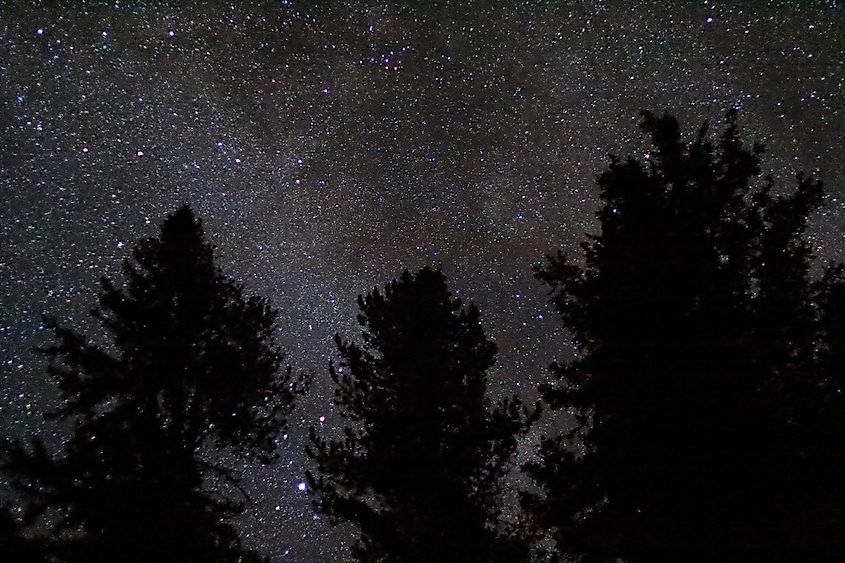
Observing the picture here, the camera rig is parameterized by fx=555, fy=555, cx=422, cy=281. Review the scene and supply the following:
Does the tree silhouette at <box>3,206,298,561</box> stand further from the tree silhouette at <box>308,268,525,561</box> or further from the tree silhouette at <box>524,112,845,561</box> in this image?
the tree silhouette at <box>524,112,845,561</box>

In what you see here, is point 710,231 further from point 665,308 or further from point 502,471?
point 502,471

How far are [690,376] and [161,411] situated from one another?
24.6 ft

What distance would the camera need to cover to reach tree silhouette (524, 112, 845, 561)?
6.32 meters

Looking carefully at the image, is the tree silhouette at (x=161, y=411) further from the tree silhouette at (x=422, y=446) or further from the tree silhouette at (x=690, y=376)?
the tree silhouette at (x=690, y=376)

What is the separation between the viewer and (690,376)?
6789mm

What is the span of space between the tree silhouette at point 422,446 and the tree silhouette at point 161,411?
4.61ft

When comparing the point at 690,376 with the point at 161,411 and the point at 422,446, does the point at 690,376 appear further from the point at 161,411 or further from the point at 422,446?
the point at 161,411

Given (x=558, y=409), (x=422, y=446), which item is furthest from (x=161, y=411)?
(x=558, y=409)

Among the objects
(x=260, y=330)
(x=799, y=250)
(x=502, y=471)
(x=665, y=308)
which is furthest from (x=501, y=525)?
(x=799, y=250)

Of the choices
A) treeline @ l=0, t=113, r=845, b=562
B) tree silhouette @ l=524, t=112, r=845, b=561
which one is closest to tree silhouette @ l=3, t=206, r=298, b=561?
treeline @ l=0, t=113, r=845, b=562

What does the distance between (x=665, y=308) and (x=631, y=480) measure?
2.25m

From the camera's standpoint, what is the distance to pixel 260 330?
9633 millimetres

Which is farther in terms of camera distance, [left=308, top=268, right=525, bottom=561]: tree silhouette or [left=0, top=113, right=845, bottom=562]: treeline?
[left=308, top=268, right=525, bottom=561]: tree silhouette

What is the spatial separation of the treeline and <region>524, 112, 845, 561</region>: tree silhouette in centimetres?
2
